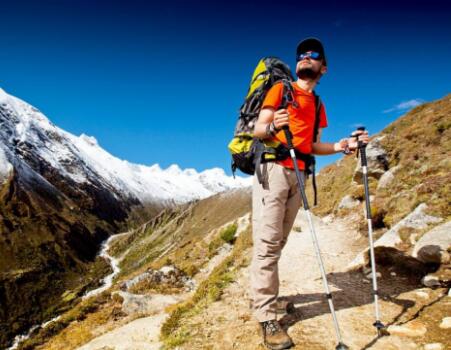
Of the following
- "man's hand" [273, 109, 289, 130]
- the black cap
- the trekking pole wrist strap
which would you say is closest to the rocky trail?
the trekking pole wrist strap

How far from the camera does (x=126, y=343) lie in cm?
672

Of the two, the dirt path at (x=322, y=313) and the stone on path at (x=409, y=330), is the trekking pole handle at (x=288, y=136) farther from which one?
the stone on path at (x=409, y=330)

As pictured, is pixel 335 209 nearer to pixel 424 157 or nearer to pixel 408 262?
pixel 424 157

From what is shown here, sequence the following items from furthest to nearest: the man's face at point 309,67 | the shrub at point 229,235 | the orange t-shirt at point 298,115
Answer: the shrub at point 229,235
the man's face at point 309,67
the orange t-shirt at point 298,115

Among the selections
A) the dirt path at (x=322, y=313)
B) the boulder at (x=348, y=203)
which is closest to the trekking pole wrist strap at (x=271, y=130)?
the dirt path at (x=322, y=313)

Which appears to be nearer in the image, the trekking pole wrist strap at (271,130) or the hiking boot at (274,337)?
the hiking boot at (274,337)

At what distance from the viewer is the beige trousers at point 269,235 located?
518 cm

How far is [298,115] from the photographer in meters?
5.46

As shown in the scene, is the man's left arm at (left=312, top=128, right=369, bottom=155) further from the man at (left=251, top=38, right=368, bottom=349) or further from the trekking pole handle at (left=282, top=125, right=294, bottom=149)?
the trekking pole handle at (left=282, top=125, right=294, bottom=149)

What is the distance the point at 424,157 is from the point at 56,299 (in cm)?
17770

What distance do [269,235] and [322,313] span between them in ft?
7.98

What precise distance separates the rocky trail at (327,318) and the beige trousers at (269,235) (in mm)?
820

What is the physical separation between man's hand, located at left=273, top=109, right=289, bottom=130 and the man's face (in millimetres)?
1052

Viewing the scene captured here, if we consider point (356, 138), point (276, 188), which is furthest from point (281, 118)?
point (356, 138)
